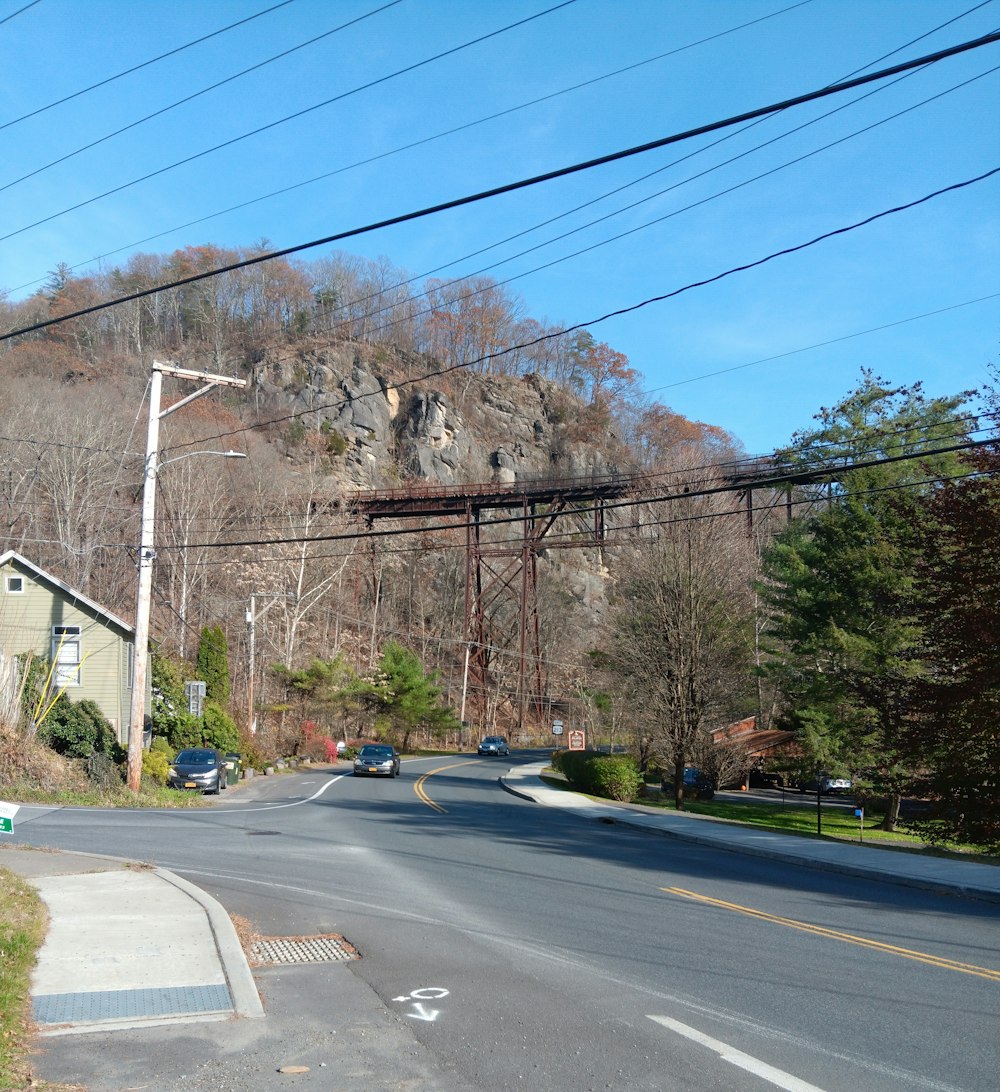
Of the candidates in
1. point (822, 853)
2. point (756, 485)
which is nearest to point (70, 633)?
point (756, 485)

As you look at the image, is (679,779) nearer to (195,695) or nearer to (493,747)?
(195,695)

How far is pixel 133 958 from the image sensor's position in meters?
7.90

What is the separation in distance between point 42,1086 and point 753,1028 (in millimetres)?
4359

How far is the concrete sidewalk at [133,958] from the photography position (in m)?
6.55

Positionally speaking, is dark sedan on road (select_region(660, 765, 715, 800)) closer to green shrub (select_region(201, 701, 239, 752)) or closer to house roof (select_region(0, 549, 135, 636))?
green shrub (select_region(201, 701, 239, 752))

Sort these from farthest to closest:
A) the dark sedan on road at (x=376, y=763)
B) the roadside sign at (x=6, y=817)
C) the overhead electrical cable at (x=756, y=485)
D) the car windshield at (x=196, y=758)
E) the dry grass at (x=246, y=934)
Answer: the dark sedan on road at (x=376, y=763)
the car windshield at (x=196, y=758)
the overhead electrical cable at (x=756, y=485)
the dry grass at (x=246, y=934)
the roadside sign at (x=6, y=817)

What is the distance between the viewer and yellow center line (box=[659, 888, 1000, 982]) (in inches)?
334

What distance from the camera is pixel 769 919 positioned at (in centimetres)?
1084

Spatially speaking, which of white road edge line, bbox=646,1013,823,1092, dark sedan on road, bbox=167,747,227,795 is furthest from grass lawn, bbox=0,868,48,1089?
dark sedan on road, bbox=167,747,227,795

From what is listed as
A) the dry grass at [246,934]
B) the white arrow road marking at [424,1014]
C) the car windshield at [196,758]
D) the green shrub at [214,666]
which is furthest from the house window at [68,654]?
the white arrow road marking at [424,1014]

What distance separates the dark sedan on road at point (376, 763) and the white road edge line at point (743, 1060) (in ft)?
109

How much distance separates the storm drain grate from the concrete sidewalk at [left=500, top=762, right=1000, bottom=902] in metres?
8.89

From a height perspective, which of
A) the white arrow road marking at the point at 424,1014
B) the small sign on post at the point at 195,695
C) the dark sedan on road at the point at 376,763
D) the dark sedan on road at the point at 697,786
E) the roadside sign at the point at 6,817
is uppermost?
the roadside sign at the point at 6,817

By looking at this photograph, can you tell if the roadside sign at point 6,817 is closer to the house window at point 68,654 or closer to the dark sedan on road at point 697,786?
the house window at point 68,654
